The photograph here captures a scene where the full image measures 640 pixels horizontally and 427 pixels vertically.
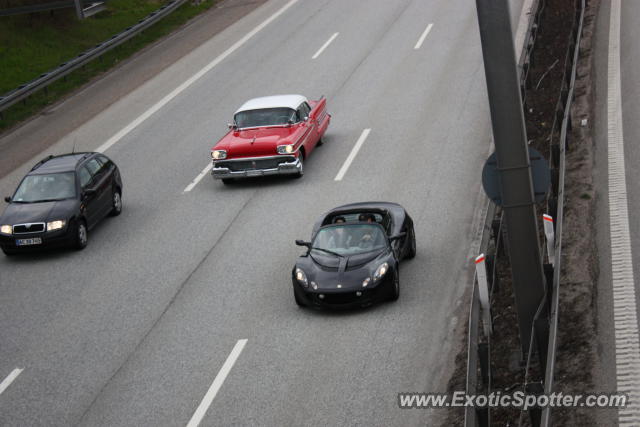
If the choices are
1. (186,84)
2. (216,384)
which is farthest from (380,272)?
(186,84)

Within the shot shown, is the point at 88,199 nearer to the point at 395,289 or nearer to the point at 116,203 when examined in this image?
the point at 116,203

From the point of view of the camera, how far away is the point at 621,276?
13977mm

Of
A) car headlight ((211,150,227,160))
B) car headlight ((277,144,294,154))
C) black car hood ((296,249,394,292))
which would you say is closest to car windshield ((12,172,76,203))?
car headlight ((211,150,227,160))

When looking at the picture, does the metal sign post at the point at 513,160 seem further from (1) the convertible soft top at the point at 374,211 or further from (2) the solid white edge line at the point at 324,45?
(2) the solid white edge line at the point at 324,45

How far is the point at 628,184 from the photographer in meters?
17.7

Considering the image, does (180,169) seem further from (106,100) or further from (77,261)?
(106,100)

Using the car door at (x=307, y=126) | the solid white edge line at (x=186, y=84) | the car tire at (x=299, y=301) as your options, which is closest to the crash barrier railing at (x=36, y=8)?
the solid white edge line at (x=186, y=84)

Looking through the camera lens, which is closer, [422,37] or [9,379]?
[9,379]

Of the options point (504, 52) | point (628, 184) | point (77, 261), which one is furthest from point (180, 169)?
point (504, 52)

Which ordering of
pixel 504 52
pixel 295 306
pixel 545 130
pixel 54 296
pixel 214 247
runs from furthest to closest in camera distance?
1. pixel 545 130
2. pixel 214 247
3. pixel 54 296
4. pixel 295 306
5. pixel 504 52

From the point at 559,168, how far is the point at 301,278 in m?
5.22

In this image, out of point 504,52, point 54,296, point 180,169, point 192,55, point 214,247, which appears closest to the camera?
point 504,52

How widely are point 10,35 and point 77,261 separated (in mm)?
19786

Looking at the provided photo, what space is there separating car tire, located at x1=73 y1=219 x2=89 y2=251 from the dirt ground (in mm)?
8372
